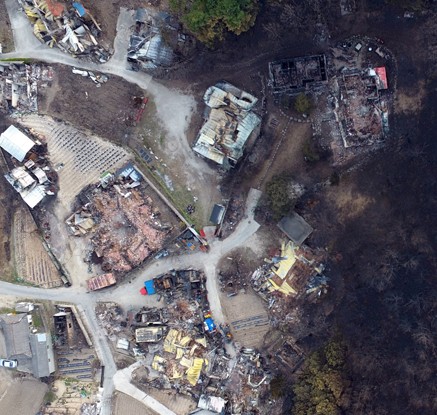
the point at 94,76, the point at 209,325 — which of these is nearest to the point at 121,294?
the point at 209,325

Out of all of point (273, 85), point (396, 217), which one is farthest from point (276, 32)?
point (396, 217)

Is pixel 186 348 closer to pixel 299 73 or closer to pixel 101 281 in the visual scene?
pixel 101 281

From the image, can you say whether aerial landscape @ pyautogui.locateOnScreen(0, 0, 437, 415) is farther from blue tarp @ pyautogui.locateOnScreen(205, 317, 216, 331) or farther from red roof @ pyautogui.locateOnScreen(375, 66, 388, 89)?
blue tarp @ pyautogui.locateOnScreen(205, 317, 216, 331)

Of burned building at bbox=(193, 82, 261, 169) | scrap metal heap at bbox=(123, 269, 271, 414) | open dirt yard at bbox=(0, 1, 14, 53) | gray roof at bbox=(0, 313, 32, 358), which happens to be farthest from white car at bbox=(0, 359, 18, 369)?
open dirt yard at bbox=(0, 1, 14, 53)

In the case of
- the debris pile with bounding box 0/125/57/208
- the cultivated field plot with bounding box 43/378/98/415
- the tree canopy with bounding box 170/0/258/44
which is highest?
the tree canopy with bounding box 170/0/258/44

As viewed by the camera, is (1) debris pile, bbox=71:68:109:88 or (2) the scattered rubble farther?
(1) debris pile, bbox=71:68:109:88

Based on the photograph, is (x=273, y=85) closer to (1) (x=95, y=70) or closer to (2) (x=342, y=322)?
(1) (x=95, y=70)
